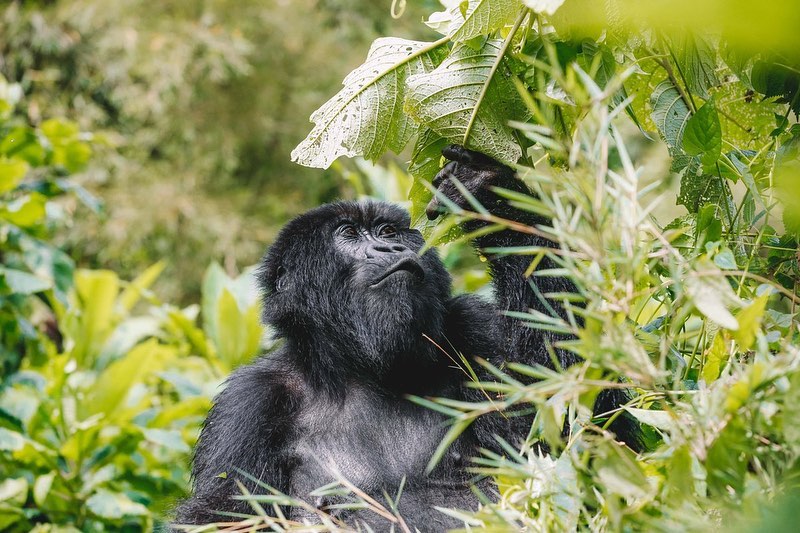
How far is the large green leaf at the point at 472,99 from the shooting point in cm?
191

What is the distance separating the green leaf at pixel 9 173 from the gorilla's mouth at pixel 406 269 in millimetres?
2363

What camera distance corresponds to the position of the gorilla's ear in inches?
114

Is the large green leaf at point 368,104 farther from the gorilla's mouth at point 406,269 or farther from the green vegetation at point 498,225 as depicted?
the gorilla's mouth at point 406,269

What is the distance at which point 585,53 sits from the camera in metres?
1.76

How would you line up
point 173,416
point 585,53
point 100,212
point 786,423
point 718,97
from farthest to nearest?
point 100,212, point 173,416, point 718,97, point 585,53, point 786,423

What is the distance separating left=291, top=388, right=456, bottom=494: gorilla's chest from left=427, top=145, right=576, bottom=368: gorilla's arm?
0.47 metres

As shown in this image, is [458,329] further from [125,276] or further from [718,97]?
[125,276]

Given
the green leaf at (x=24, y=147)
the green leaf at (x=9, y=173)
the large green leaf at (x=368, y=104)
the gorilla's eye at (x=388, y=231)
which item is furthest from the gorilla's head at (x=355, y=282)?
the green leaf at (x=24, y=147)

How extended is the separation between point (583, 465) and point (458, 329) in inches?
62.0

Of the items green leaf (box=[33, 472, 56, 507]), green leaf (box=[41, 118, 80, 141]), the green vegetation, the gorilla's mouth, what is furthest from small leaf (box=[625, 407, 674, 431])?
green leaf (box=[41, 118, 80, 141])

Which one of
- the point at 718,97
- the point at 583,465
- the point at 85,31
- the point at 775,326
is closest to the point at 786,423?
the point at 583,465

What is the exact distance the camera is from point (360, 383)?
2.71 m

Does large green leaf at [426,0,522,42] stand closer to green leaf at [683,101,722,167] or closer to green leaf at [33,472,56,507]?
green leaf at [683,101,722,167]

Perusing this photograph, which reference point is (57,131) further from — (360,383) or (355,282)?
(360,383)
